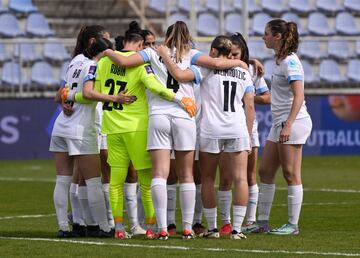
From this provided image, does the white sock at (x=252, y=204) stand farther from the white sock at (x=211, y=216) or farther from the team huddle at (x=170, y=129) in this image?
the white sock at (x=211, y=216)

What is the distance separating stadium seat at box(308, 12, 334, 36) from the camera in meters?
30.7

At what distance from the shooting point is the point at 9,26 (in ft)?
92.7

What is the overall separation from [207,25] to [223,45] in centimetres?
1919

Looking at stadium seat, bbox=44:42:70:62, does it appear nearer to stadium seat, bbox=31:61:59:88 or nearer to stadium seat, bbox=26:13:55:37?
stadium seat, bbox=31:61:59:88

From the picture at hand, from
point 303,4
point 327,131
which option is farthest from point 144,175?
point 303,4

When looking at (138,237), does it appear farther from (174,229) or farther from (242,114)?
(242,114)

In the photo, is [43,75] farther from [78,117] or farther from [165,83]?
[165,83]

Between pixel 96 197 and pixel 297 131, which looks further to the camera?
pixel 297 131

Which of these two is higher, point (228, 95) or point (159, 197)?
point (228, 95)

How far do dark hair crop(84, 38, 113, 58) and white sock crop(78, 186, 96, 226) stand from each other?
1369 mm

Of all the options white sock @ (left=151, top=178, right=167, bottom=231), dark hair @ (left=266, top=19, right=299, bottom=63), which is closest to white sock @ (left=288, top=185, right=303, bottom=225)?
dark hair @ (left=266, top=19, right=299, bottom=63)

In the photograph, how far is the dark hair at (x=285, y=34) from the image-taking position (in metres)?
11.6

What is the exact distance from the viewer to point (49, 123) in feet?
81.7

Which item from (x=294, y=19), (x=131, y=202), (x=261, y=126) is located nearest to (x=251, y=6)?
(x=294, y=19)
